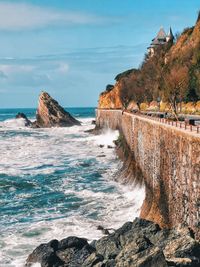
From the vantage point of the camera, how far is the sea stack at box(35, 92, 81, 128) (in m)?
119

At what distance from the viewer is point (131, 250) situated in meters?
17.0

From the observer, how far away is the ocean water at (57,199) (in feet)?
80.4

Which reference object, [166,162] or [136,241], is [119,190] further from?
[136,241]

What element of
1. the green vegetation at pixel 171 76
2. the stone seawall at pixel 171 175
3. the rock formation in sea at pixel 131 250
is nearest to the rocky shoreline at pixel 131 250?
the rock formation in sea at pixel 131 250

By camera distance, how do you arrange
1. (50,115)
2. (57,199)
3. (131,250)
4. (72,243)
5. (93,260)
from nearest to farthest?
(131,250), (93,260), (72,243), (57,199), (50,115)

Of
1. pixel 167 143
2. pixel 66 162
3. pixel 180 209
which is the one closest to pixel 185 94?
pixel 66 162

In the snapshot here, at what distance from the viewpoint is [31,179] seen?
41.5 meters

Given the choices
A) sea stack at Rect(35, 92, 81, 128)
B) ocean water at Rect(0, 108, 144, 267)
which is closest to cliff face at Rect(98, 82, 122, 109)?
sea stack at Rect(35, 92, 81, 128)

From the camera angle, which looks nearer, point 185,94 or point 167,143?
point 167,143

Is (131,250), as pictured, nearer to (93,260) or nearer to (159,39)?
(93,260)

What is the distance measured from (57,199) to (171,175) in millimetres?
12030

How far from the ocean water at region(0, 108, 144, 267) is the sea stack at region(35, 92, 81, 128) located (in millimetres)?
61209

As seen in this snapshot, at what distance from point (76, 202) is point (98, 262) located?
48.1 feet

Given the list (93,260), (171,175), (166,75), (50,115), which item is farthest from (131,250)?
(50,115)
